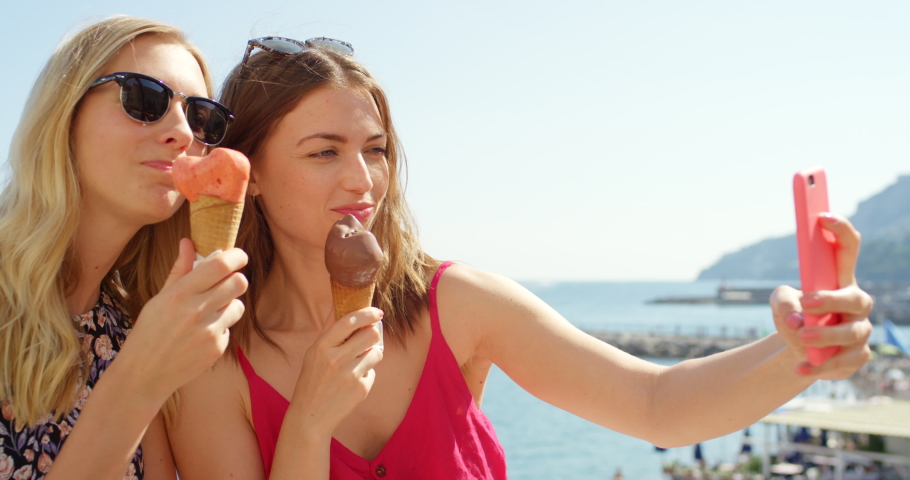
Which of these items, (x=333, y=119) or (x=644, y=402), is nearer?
(x=644, y=402)

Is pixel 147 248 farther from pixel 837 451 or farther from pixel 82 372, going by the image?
pixel 837 451

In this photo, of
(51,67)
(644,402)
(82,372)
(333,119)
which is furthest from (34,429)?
(644,402)

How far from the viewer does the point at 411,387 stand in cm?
293

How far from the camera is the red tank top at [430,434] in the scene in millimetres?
2672

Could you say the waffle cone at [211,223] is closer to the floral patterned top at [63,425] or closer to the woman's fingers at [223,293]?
the woman's fingers at [223,293]

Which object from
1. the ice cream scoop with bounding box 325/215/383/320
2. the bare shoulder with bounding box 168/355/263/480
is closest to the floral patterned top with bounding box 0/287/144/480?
the bare shoulder with bounding box 168/355/263/480

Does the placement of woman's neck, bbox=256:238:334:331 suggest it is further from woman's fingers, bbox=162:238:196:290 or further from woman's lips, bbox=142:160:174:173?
woman's fingers, bbox=162:238:196:290

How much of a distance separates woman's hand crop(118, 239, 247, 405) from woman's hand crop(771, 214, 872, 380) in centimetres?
154

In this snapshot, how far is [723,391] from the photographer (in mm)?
2363

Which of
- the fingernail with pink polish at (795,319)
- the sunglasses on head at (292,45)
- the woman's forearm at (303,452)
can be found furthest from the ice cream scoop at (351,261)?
the fingernail with pink polish at (795,319)

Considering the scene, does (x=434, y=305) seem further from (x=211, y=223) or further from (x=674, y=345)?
(x=674, y=345)

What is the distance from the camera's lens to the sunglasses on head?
3.05 m

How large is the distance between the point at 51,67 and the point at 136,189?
0.65 meters

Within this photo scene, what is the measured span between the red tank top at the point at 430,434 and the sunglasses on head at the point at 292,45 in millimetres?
1350
